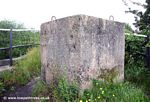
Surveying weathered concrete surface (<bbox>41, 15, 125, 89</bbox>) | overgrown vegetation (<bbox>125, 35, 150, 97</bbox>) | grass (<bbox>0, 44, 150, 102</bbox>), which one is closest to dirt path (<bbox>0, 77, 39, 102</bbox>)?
grass (<bbox>0, 44, 150, 102</bbox>)

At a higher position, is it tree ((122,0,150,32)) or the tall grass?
tree ((122,0,150,32))

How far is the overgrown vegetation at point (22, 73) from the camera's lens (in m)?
7.14

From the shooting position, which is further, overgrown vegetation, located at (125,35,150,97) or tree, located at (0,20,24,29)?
tree, located at (0,20,24,29)

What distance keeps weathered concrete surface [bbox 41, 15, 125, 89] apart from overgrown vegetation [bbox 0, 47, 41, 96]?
106cm

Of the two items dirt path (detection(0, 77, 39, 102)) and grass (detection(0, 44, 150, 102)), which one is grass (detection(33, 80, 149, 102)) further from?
dirt path (detection(0, 77, 39, 102))

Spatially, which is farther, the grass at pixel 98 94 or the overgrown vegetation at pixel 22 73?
the overgrown vegetation at pixel 22 73

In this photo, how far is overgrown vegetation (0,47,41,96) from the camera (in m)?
7.14

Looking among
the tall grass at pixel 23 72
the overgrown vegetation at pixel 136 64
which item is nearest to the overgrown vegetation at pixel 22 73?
the tall grass at pixel 23 72

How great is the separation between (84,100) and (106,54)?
3.93ft

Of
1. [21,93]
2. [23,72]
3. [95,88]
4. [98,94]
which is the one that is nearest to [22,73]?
[23,72]

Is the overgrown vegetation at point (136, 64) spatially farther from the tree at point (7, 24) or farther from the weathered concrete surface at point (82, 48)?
the tree at point (7, 24)

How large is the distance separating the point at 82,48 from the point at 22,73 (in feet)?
8.97

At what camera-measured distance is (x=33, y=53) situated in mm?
8391

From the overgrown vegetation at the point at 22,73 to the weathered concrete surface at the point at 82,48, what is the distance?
1062 millimetres
